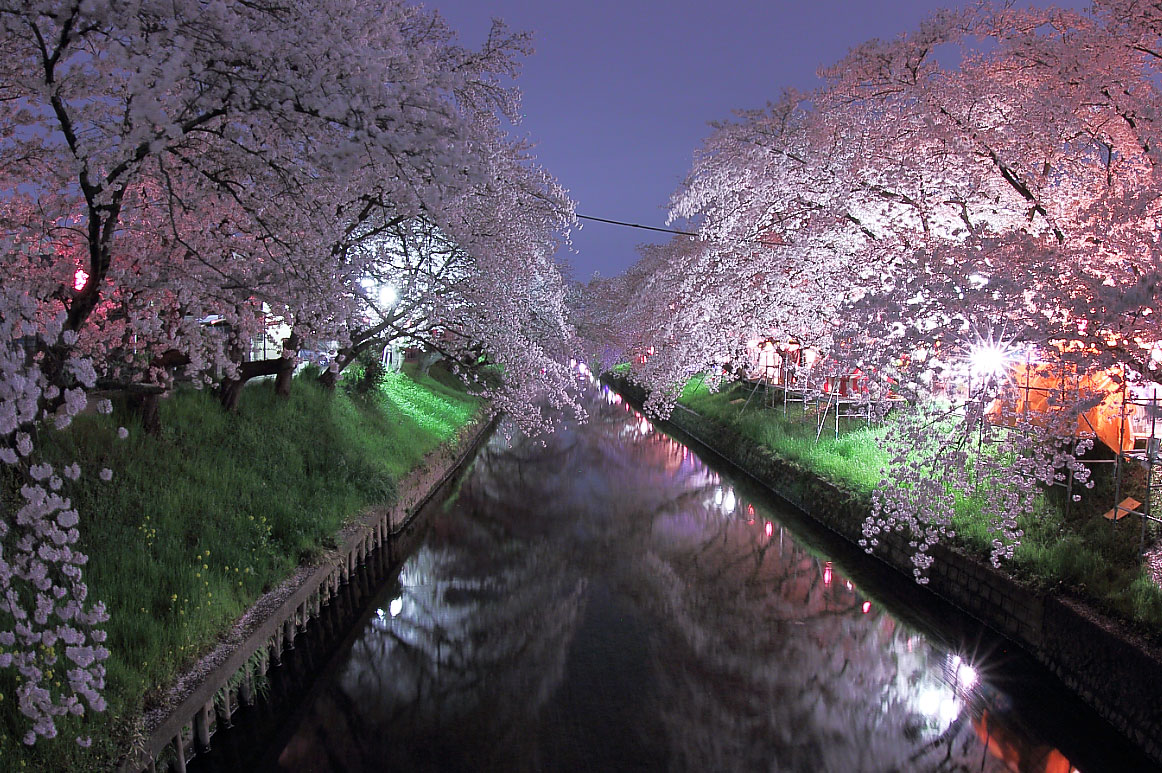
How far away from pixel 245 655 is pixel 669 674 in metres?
4.17

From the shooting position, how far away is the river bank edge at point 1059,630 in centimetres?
596

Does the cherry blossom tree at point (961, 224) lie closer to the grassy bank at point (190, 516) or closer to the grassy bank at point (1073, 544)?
the grassy bank at point (1073, 544)

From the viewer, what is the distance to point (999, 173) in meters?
8.49

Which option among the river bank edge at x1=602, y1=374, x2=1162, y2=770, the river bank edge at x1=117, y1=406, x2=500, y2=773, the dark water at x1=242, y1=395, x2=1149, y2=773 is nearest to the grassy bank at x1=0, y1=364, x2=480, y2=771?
the river bank edge at x1=117, y1=406, x2=500, y2=773

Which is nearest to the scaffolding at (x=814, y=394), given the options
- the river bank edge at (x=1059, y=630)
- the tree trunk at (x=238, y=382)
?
the river bank edge at (x=1059, y=630)

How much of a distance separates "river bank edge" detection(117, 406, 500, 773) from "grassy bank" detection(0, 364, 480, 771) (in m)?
0.13

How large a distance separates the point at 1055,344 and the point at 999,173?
325 centimetres

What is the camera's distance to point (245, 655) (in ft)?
21.0

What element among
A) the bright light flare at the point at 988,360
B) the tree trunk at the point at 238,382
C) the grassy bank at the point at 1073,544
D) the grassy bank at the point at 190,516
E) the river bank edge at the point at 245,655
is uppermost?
the bright light flare at the point at 988,360

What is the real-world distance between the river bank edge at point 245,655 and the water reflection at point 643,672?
68 cm

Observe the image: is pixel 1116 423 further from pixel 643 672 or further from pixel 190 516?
pixel 190 516

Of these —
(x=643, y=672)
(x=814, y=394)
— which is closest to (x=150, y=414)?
(x=643, y=672)

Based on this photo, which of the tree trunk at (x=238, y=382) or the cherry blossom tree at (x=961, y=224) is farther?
the tree trunk at (x=238, y=382)

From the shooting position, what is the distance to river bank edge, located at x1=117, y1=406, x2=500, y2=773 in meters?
5.03
